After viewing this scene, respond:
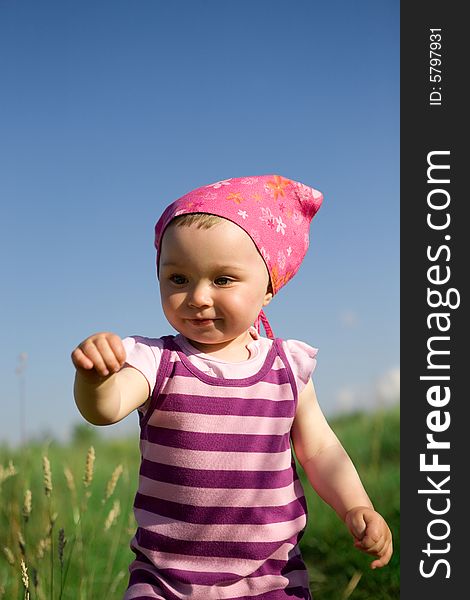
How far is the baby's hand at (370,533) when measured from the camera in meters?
2.29

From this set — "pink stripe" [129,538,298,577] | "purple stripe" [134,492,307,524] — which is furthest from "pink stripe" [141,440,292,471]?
"pink stripe" [129,538,298,577]

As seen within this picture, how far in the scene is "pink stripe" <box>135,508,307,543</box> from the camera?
7.26ft

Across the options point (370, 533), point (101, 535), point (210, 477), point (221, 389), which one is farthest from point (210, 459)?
point (101, 535)

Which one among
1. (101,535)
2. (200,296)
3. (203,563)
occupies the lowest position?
(101,535)

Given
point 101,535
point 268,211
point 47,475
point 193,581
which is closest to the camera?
point 193,581

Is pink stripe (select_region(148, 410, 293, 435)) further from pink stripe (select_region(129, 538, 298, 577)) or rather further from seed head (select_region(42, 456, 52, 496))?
seed head (select_region(42, 456, 52, 496))

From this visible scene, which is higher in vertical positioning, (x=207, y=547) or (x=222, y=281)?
(x=222, y=281)

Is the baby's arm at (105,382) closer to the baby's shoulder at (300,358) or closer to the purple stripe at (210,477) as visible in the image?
the purple stripe at (210,477)

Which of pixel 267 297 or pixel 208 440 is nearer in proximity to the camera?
pixel 208 440

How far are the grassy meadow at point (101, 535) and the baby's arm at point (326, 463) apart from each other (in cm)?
71

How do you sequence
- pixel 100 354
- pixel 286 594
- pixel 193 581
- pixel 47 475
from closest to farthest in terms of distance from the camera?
pixel 100 354, pixel 193 581, pixel 286 594, pixel 47 475

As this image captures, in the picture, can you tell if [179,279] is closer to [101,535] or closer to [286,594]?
[286,594]

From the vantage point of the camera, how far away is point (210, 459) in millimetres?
2213

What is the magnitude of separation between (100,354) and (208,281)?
0.43 m
